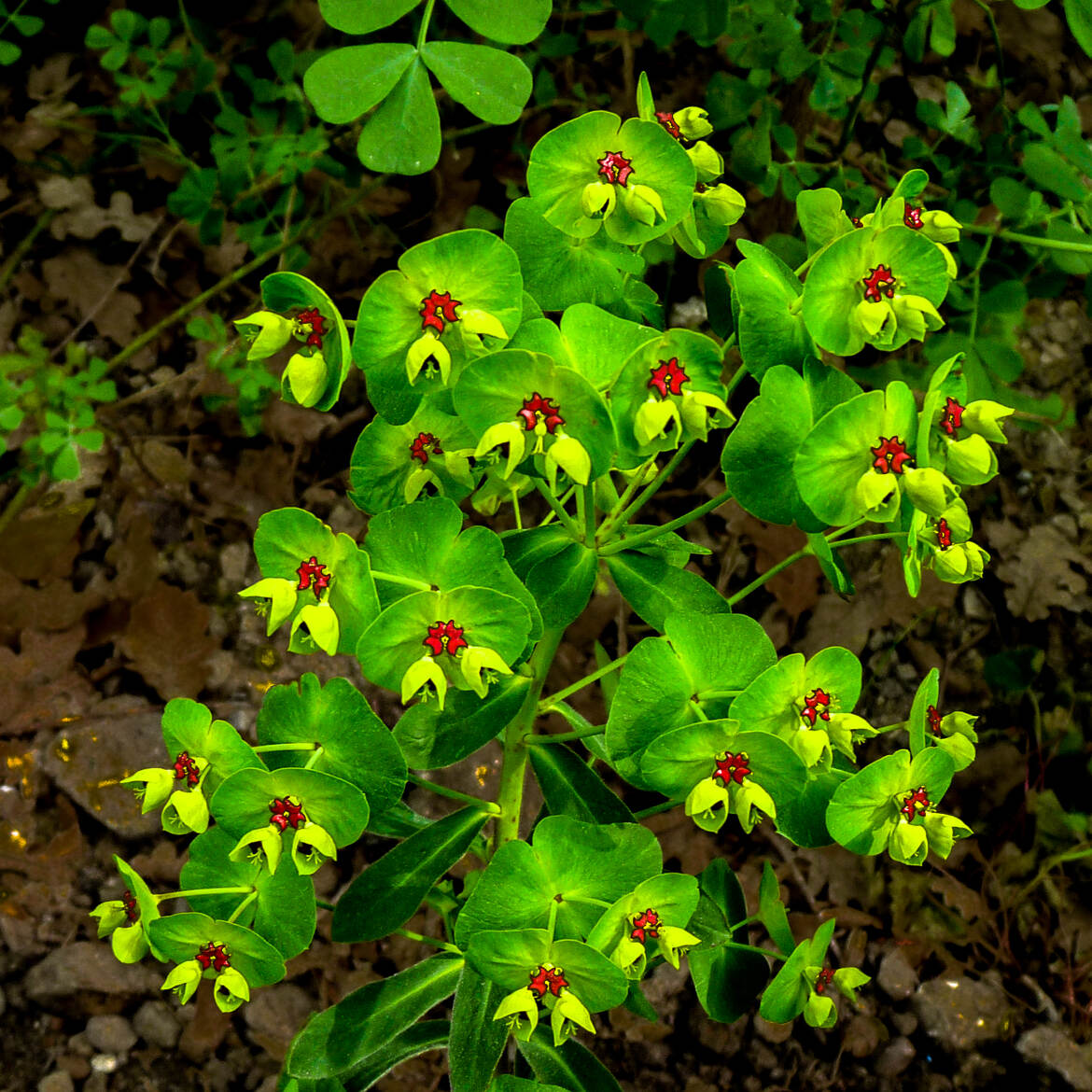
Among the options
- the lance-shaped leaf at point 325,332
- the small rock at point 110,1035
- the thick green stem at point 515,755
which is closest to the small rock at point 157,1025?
the small rock at point 110,1035

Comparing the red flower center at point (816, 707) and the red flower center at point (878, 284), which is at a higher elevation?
the red flower center at point (878, 284)

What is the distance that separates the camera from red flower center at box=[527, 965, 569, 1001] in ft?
3.11

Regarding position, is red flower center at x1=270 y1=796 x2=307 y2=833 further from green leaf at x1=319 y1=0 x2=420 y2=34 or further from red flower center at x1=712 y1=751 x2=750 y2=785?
green leaf at x1=319 y1=0 x2=420 y2=34

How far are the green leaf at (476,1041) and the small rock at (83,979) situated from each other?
2.71 ft

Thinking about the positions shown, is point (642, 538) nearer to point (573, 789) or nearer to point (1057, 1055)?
point (573, 789)

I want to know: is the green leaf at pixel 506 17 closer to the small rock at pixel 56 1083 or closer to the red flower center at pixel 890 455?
the red flower center at pixel 890 455

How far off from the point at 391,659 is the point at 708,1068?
1.34 metres

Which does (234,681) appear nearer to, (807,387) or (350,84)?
(350,84)

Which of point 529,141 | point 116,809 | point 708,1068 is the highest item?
point 529,141

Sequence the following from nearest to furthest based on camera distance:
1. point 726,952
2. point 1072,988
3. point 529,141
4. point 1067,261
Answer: point 726,952, point 1067,261, point 1072,988, point 529,141

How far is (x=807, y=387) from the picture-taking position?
3.21 feet

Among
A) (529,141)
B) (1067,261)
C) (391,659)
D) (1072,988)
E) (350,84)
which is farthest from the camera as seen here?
(529,141)

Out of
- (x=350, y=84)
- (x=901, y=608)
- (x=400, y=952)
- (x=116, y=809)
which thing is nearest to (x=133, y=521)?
(x=116, y=809)

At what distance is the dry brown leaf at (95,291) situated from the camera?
2.47 metres
